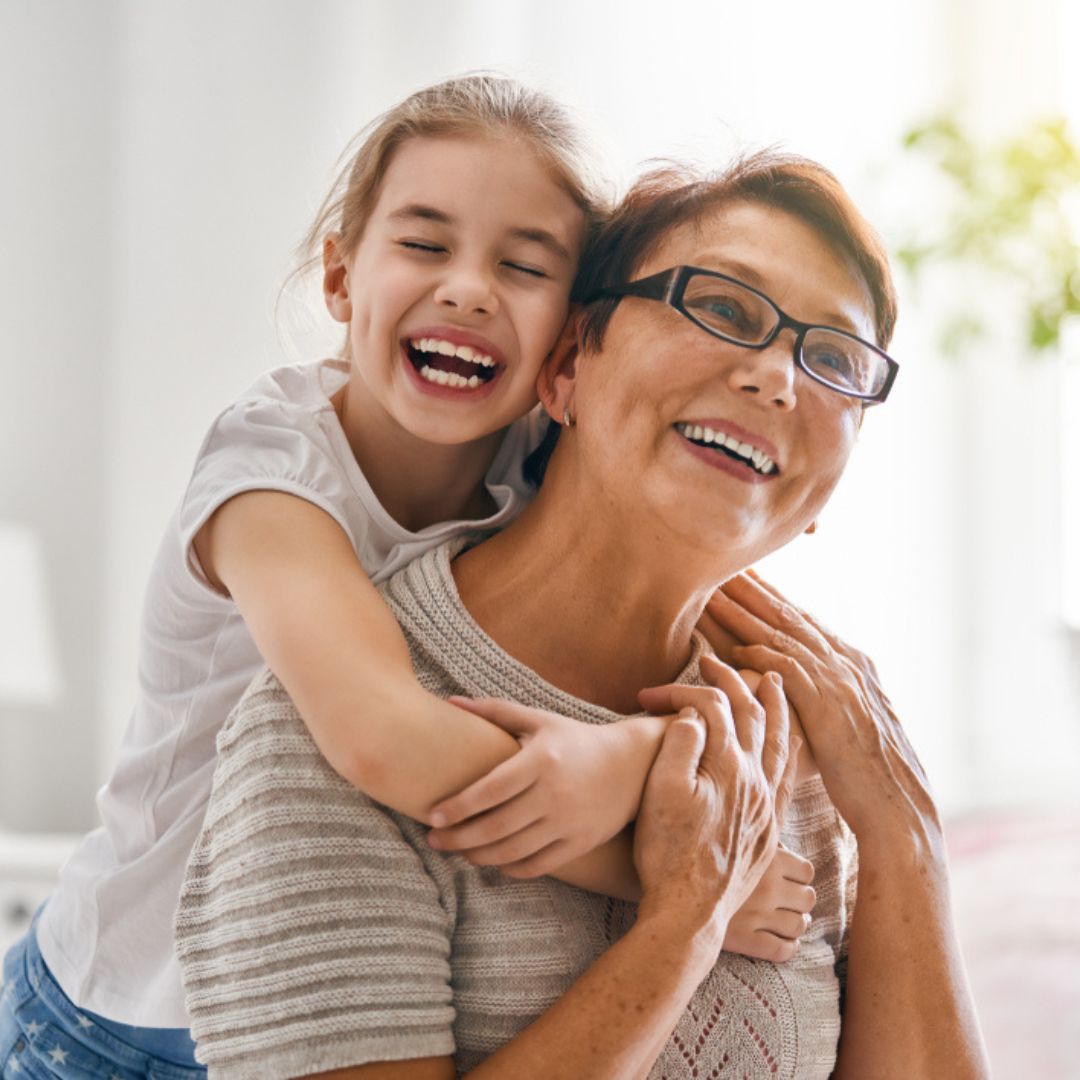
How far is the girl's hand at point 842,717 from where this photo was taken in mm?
1447

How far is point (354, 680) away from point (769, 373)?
0.50 meters

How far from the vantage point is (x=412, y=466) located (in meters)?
1.59

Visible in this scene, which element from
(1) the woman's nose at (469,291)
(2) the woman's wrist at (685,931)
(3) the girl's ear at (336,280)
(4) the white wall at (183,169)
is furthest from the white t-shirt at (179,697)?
(4) the white wall at (183,169)

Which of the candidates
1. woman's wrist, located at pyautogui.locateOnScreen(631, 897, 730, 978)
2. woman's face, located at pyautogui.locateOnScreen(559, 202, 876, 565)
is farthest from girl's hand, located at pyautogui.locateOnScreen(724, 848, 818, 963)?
woman's face, located at pyautogui.locateOnScreen(559, 202, 876, 565)

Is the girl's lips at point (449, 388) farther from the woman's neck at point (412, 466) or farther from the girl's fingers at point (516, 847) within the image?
the girl's fingers at point (516, 847)

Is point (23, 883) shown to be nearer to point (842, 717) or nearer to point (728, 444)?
point (842, 717)

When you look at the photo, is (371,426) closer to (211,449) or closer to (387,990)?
(211,449)

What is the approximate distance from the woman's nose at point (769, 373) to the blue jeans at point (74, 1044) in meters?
0.95

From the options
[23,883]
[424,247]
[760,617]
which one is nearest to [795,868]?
[760,617]

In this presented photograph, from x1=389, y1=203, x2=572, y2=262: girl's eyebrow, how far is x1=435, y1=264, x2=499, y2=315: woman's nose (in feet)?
0.19

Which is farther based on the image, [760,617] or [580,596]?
[760,617]

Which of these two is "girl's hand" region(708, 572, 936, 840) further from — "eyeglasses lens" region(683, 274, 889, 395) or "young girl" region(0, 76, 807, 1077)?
"eyeglasses lens" region(683, 274, 889, 395)

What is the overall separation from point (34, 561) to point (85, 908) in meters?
1.85

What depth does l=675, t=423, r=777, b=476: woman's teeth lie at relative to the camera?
1.32 m
